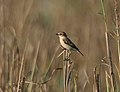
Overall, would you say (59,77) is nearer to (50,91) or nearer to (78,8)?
(50,91)

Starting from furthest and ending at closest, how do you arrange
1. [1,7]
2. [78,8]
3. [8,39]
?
[78,8] < [8,39] < [1,7]

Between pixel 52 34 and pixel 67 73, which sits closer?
pixel 67 73

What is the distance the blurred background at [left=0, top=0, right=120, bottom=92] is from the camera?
4113 millimetres

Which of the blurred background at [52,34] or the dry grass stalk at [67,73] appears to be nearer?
the dry grass stalk at [67,73]

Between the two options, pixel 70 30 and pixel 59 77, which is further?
pixel 70 30

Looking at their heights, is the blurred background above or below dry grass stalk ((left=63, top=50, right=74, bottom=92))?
above

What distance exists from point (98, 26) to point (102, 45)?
51 centimetres

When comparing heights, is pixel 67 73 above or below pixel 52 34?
below

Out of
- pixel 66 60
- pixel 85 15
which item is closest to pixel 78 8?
pixel 85 15

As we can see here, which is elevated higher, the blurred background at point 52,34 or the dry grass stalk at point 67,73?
the blurred background at point 52,34

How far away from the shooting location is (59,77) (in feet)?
14.4

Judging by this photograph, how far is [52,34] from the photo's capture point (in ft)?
17.7

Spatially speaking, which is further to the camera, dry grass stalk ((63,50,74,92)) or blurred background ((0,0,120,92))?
blurred background ((0,0,120,92))

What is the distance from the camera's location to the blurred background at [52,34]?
4.11 metres
